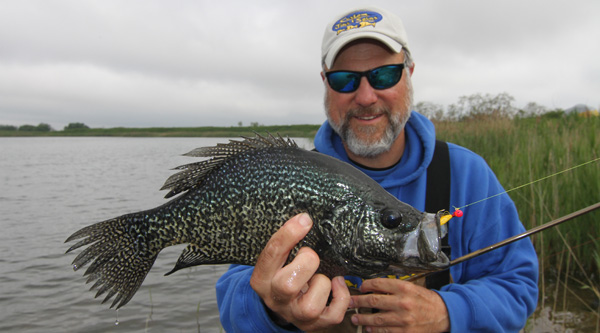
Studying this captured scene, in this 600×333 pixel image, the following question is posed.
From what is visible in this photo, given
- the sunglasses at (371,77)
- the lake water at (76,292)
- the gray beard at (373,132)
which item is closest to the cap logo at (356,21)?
the sunglasses at (371,77)

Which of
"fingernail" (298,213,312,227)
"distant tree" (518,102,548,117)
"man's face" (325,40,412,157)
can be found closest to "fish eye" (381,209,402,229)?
"fingernail" (298,213,312,227)

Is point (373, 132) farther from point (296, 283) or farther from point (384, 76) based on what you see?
point (296, 283)

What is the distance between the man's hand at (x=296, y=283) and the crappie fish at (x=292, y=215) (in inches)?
3.7

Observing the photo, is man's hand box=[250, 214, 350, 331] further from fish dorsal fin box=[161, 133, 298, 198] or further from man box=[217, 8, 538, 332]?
fish dorsal fin box=[161, 133, 298, 198]

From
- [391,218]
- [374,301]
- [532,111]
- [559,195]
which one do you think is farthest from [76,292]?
[532,111]

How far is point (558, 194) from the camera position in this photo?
15.2 ft

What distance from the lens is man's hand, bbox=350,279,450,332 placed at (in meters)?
2.04

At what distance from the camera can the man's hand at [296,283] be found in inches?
68.5

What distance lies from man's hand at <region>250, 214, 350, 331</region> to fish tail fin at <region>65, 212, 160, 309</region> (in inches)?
25.5

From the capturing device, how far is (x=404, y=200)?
108 inches

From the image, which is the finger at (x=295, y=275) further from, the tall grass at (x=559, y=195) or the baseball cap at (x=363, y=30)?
the tall grass at (x=559, y=195)

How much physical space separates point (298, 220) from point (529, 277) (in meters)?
1.58

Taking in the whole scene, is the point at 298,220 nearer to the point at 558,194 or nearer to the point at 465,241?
the point at 465,241

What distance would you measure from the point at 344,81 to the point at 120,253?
5.84ft
